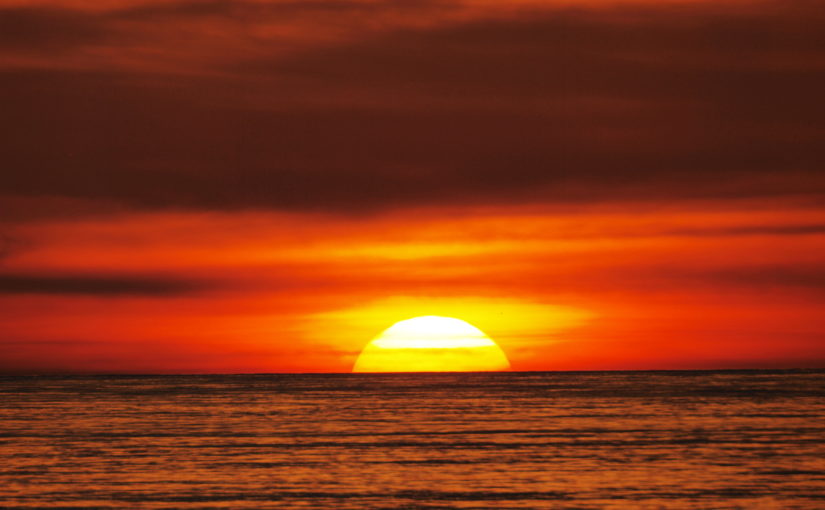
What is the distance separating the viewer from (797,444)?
54469 millimetres

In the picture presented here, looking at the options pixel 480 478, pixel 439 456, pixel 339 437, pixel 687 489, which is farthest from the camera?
pixel 339 437

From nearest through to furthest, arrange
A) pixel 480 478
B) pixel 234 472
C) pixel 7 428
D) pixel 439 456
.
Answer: pixel 480 478, pixel 234 472, pixel 439 456, pixel 7 428

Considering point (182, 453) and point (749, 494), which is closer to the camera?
point (749, 494)

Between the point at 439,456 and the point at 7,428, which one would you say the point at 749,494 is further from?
the point at 7,428

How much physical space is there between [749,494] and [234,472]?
21236 mm

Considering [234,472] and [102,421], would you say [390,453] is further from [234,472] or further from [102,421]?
[102,421]

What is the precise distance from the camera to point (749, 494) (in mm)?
34938

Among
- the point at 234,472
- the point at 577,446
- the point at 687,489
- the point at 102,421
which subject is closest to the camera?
the point at 687,489

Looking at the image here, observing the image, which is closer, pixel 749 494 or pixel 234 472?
pixel 749 494

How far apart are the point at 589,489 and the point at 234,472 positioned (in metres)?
15.6

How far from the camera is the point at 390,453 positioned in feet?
→ 169

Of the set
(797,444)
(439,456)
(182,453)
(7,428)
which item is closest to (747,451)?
(797,444)

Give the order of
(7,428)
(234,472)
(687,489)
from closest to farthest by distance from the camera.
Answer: (687,489) < (234,472) < (7,428)

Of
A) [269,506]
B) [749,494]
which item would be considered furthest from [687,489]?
[269,506]
